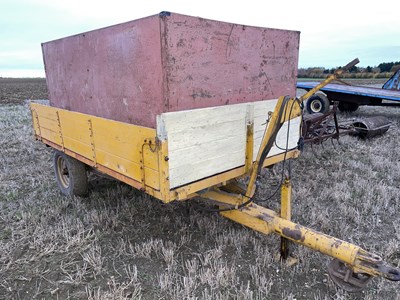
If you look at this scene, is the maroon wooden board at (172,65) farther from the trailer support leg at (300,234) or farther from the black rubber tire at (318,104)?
the black rubber tire at (318,104)

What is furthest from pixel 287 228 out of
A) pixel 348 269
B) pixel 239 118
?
pixel 239 118

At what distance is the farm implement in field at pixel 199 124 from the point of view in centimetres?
223

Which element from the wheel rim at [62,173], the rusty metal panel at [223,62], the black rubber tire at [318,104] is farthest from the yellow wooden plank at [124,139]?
the black rubber tire at [318,104]

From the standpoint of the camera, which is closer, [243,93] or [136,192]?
[243,93]

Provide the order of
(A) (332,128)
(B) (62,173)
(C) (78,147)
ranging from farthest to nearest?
1. (A) (332,128)
2. (B) (62,173)
3. (C) (78,147)

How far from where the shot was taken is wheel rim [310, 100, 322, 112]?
8.90m

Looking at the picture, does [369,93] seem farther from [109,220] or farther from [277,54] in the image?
[109,220]

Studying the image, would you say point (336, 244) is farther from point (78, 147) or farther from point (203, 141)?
point (78, 147)

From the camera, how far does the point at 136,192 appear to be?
4.28 meters

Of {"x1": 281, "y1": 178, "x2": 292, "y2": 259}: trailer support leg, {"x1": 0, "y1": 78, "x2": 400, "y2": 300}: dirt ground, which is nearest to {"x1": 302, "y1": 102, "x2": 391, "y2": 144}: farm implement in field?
{"x1": 0, "y1": 78, "x2": 400, "y2": 300}: dirt ground

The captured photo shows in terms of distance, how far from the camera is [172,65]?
7.50 ft

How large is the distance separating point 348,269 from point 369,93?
8406 mm

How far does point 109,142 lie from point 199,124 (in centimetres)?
90

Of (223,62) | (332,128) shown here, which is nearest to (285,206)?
(223,62)
